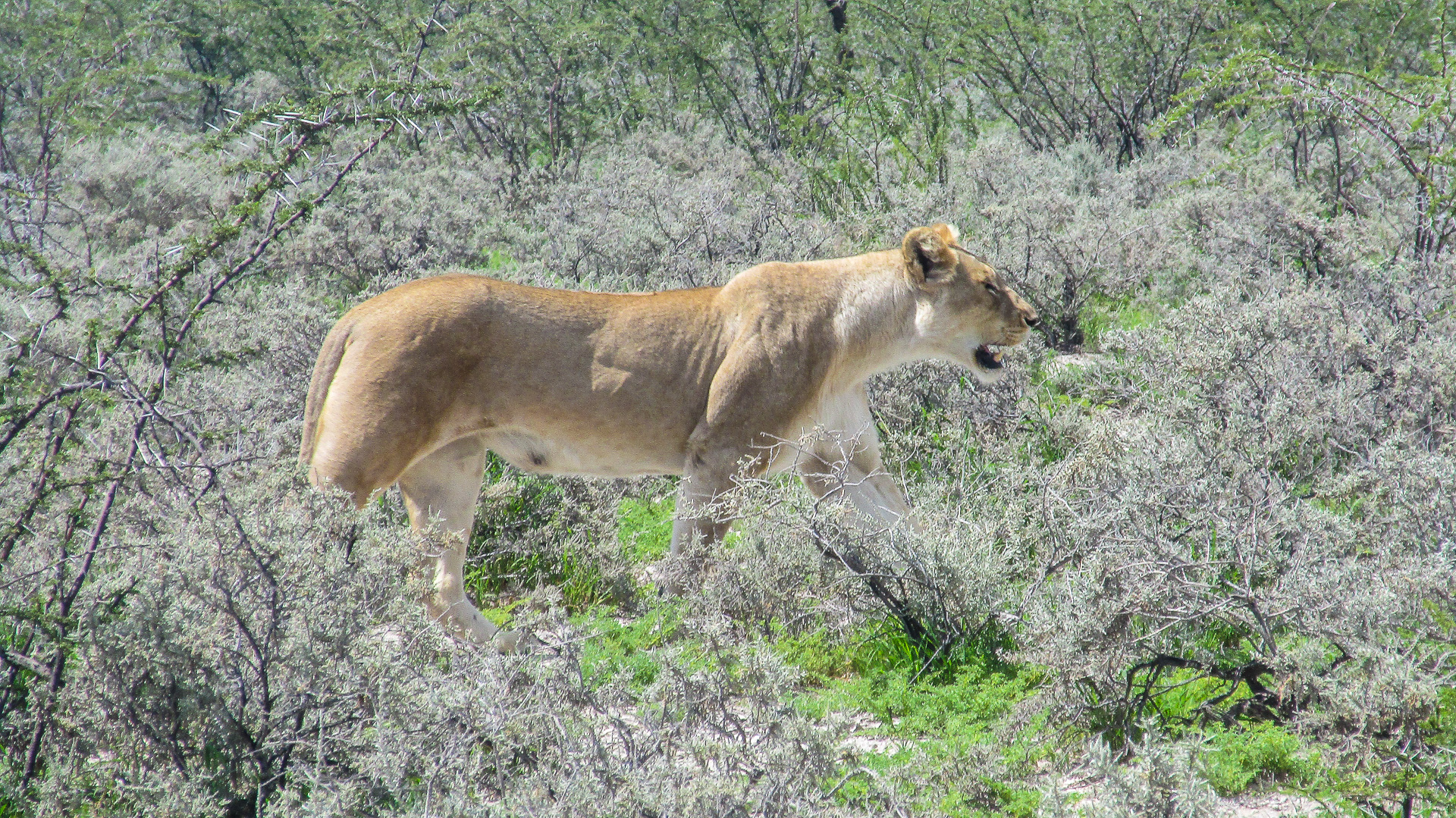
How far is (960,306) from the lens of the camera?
6082 millimetres

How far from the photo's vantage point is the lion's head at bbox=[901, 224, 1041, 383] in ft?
19.8

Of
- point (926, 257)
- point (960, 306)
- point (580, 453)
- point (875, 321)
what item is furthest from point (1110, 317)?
point (580, 453)

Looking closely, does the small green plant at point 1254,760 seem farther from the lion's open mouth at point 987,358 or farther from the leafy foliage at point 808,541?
the lion's open mouth at point 987,358

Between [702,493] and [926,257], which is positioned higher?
[926,257]

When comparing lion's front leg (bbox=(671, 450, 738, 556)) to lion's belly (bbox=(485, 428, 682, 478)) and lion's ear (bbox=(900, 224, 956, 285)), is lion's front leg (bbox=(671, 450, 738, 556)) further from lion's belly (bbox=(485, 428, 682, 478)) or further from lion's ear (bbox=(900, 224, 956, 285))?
lion's ear (bbox=(900, 224, 956, 285))

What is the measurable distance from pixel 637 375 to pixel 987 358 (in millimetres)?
2013

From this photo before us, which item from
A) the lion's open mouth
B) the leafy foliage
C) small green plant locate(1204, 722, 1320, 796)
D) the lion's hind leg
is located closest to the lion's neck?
the lion's open mouth

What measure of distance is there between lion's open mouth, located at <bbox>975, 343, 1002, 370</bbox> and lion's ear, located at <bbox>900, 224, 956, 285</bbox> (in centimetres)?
48

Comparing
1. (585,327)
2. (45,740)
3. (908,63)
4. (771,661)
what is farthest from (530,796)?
(908,63)

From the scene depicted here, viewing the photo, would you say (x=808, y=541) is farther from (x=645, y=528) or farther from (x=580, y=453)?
(x=645, y=528)

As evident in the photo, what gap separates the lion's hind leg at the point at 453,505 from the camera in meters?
5.35

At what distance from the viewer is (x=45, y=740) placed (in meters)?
3.58

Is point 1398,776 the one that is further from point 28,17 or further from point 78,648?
point 28,17

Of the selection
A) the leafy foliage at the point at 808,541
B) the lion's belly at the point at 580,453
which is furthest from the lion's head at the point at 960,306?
the lion's belly at the point at 580,453
